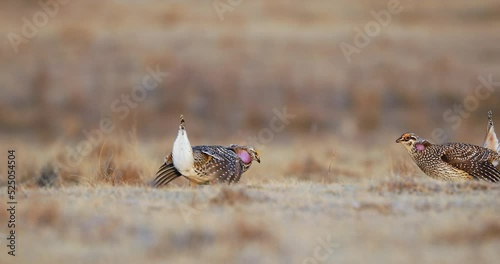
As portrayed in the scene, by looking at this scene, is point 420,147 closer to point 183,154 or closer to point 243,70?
point 183,154

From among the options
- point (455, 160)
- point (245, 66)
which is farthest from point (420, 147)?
point (245, 66)

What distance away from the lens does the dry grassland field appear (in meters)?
9.62

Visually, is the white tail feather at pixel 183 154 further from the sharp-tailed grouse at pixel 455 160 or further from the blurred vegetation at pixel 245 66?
the blurred vegetation at pixel 245 66

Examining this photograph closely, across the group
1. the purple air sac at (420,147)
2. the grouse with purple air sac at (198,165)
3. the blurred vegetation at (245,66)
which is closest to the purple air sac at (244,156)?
the grouse with purple air sac at (198,165)

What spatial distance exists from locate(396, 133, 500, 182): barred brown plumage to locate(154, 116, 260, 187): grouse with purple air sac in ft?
6.52

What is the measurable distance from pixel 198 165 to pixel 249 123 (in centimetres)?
846

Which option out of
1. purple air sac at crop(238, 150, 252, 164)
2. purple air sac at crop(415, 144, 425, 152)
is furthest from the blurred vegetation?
purple air sac at crop(415, 144, 425, 152)

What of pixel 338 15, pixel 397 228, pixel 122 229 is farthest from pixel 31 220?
pixel 338 15

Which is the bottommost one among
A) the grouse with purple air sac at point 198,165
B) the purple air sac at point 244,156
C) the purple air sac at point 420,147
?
the grouse with purple air sac at point 198,165

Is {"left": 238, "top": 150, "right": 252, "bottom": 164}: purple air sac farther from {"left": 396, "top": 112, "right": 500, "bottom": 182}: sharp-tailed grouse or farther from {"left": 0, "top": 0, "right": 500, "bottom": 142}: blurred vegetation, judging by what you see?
{"left": 0, "top": 0, "right": 500, "bottom": 142}: blurred vegetation

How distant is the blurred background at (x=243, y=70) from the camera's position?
2034 cm

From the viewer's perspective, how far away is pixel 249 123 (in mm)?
20766

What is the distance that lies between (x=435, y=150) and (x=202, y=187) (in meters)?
2.61

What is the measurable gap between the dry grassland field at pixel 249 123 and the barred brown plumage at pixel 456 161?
583 mm
